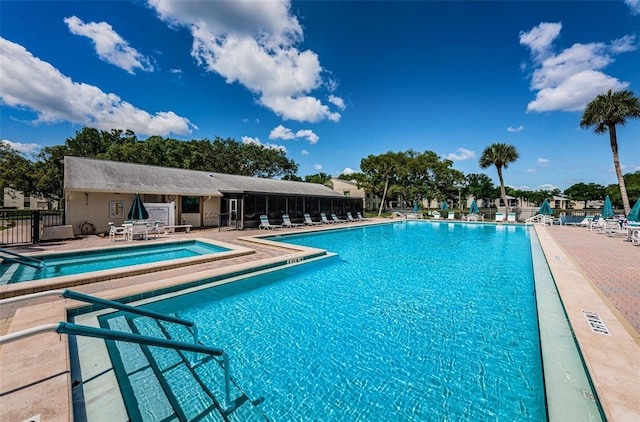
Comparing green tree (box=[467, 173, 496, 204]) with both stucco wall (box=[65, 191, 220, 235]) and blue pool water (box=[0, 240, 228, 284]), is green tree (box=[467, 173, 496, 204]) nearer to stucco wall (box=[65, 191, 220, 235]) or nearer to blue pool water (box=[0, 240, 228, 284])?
blue pool water (box=[0, 240, 228, 284])

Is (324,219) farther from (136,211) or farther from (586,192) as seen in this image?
(586,192)

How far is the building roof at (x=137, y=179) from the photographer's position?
1284 centimetres

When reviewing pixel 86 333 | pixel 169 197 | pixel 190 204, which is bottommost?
pixel 86 333

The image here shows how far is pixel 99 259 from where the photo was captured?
8.34 meters

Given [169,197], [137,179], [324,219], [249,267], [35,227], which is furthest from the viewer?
[324,219]

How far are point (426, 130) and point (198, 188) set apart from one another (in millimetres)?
26830

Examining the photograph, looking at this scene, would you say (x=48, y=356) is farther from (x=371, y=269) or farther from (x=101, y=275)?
(x=371, y=269)

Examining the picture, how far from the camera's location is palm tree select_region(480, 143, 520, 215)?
25.9 metres

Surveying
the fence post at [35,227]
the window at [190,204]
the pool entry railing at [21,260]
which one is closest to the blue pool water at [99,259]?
the pool entry railing at [21,260]

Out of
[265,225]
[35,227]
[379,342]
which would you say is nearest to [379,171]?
[265,225]

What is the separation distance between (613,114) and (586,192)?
5407 centimetres

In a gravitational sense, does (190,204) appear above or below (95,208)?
above

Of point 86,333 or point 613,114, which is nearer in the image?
point 86,333

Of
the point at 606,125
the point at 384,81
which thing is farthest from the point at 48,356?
the point at 606,125
